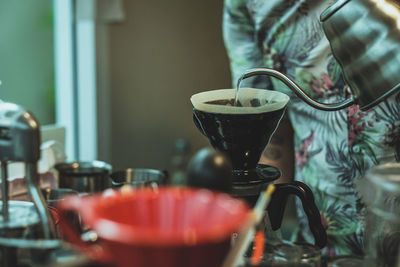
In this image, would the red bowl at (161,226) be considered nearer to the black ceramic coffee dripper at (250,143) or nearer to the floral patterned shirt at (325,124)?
the black ceramic coffee dripper at (250,143)

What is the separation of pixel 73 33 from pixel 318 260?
1848 millimetres

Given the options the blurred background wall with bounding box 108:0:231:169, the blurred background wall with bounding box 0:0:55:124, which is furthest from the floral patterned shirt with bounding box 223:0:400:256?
the blurred background wall with bounding box 108:0:231:169

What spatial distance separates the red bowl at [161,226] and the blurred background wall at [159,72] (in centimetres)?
198

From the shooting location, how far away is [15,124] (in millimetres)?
565

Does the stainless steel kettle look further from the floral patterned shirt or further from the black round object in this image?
the floral patterned shirt

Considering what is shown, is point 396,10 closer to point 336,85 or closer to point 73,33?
point 336,85

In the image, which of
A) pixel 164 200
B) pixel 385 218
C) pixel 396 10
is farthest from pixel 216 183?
pixel 396 10

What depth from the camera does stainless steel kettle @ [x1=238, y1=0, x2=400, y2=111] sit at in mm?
635

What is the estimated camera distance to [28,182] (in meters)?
0.60

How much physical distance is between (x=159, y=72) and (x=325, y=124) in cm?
150

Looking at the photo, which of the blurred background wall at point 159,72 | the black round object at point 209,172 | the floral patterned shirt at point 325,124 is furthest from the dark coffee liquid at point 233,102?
the blurred background wall at point 159,72

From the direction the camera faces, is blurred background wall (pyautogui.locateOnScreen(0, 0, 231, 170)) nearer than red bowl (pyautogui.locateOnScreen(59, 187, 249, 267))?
No

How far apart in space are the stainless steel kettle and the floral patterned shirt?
1.26 ft

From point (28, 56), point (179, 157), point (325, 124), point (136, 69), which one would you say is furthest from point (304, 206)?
point (179, 157)
